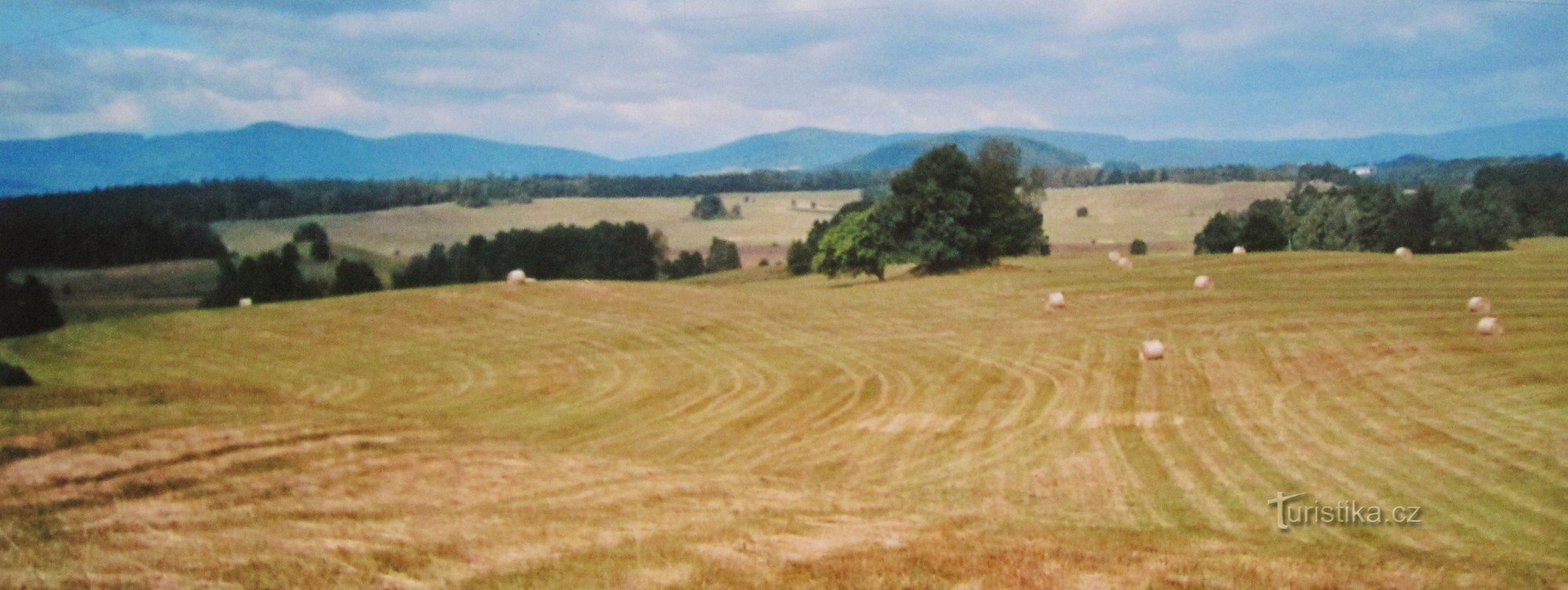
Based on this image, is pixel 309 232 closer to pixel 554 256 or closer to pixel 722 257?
pixel 554 256

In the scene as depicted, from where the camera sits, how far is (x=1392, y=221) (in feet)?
347

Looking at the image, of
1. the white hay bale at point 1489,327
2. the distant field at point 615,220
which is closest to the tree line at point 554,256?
the distant field at point 615,220

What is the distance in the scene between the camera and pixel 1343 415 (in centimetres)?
2739

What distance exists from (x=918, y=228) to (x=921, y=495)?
219 feet

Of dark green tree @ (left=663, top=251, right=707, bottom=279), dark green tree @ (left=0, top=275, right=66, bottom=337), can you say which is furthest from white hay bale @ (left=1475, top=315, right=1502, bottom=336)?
dark green tree @ (left=663, top=251, right=707, bottom=279)

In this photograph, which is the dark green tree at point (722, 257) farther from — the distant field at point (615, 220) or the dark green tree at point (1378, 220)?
the dark green tree at point (1378, 220)

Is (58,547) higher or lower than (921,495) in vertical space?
higher

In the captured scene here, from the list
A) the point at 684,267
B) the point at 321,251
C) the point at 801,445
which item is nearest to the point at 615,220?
the point at 684,267

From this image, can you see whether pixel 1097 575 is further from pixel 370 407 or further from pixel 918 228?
pixel 918 228

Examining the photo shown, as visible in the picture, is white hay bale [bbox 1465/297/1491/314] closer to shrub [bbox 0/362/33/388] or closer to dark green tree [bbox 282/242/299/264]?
shrub [bbox 0/362/33/388]

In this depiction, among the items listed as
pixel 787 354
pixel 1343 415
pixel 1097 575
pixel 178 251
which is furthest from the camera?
pixel 178 251

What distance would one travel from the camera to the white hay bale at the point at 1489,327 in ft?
123

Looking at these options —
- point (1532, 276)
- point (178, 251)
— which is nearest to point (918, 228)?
point (1532, 276)

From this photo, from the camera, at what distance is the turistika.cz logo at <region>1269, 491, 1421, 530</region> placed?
1773cm
